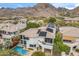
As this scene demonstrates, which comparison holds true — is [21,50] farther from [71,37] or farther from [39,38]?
[71,37]

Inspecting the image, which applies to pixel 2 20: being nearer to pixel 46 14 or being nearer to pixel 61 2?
pixel 46 14

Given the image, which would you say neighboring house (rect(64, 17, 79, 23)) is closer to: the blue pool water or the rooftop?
the rooftop

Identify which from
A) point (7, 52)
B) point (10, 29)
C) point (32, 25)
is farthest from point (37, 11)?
point (7, 52)

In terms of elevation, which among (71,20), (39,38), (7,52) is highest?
(71,20)

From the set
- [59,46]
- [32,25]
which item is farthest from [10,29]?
[59,46]

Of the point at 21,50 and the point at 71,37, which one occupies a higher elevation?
the point at 71,37

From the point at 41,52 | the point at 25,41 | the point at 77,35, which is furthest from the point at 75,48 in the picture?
the point at 25,41

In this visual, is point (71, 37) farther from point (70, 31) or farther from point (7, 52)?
point (7, 52)

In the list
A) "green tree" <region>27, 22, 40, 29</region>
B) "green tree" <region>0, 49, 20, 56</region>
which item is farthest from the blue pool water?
"green tree" <region>27, 22, 40, 29</region>
